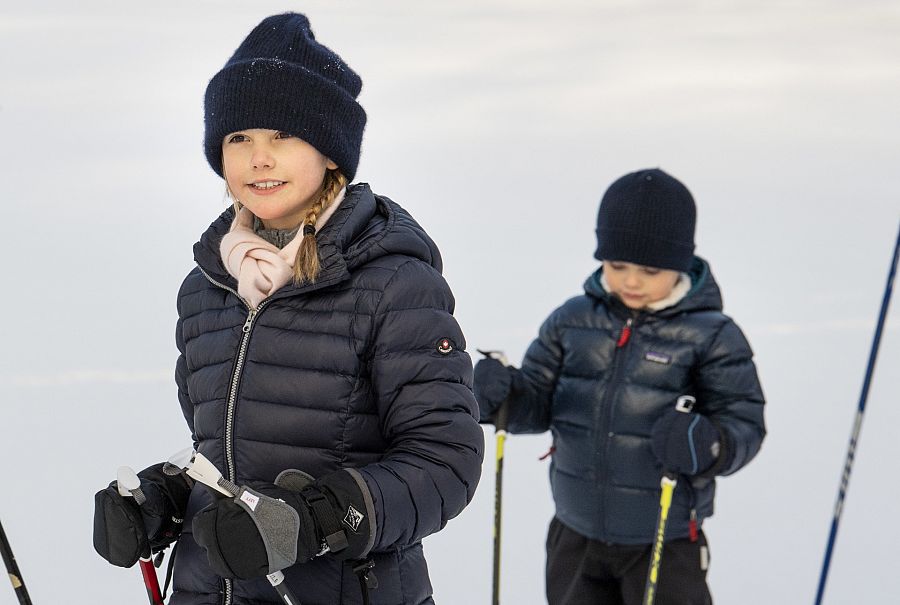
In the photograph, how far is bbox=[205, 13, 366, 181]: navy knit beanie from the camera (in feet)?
5.34

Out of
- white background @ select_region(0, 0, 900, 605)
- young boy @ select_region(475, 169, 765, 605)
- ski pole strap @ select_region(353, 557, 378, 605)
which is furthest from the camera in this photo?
white background @ select_region(0, 0, 900, 605)

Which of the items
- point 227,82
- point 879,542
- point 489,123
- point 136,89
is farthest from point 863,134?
point 227,82

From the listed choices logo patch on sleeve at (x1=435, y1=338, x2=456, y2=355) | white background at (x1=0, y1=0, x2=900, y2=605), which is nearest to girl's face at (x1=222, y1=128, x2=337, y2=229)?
logo patch on sleeve at (x1=435, y1=338, x2=456, y2=355)

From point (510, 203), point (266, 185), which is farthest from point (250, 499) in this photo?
point (510, 203)

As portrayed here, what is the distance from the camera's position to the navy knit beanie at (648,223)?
9.07 feet

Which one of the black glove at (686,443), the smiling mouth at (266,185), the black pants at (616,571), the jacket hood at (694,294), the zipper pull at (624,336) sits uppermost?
the smiling mouth at (266,185)

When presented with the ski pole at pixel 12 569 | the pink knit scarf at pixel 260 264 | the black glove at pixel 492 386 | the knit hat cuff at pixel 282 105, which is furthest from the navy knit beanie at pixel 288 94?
the black glove at pixel 492 386

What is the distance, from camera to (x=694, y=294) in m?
2.76

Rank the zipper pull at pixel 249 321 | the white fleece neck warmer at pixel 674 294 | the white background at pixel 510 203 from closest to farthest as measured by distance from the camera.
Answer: the zipper pull at pixel 249 321
the white fleece neck warmer at pixel 674 294
the white background at pixel 510 203

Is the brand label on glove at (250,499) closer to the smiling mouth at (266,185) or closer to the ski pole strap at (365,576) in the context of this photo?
the ski pole strap at (365,576)

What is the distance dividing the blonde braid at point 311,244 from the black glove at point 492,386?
1112 mm

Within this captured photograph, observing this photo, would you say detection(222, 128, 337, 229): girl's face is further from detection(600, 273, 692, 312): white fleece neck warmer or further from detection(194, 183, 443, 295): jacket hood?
detection(600, 273, 692, 312): white fleece neck warmer

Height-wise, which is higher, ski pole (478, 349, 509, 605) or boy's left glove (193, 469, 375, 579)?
boy's left glove (193, 469, 375, 579)

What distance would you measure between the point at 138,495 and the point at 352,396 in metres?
0.30
